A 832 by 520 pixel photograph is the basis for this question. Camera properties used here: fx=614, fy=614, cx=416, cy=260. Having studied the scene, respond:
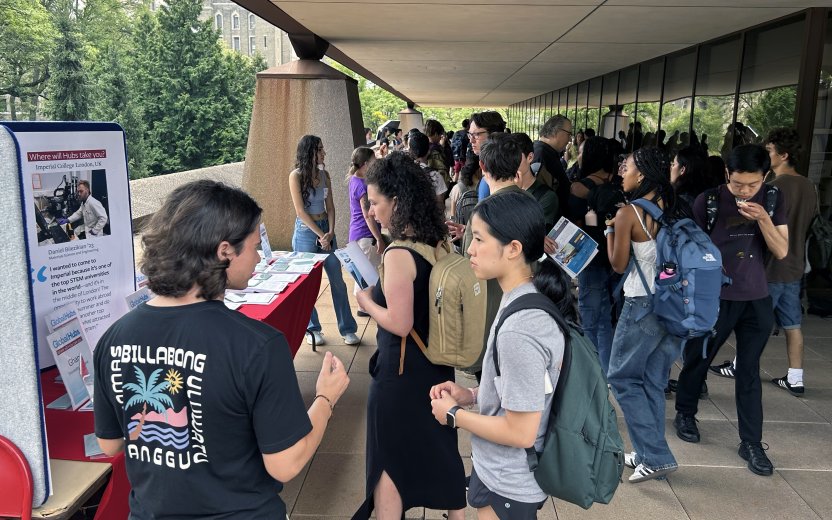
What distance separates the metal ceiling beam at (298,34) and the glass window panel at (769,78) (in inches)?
204

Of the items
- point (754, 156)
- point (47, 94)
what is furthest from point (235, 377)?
point (47, 94)

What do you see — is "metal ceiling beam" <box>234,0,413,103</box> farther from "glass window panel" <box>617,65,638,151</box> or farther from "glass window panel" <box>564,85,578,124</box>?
"glass window panel" <box>564,85,578,124</box>

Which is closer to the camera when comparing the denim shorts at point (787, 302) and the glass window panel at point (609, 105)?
the denim shorts at point (787, 302)

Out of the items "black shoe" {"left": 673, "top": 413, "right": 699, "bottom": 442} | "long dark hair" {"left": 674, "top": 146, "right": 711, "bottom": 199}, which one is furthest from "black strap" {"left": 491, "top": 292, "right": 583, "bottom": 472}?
"black shoe" {"left": 673, "top": 413, "right": 699, "bottom": 442}

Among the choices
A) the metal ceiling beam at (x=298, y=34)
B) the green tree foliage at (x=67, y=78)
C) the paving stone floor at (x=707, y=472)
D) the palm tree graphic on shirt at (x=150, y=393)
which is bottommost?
the paving stone floor at (x=707, y=472)

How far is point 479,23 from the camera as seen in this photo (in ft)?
21.4

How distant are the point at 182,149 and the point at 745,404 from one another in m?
43.3

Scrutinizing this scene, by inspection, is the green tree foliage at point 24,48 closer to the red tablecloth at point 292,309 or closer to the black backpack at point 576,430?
the red tablecloth at point 292,309

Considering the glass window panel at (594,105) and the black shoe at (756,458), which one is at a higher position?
the glass window panel at (594,105)

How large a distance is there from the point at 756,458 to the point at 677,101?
6.53 metres

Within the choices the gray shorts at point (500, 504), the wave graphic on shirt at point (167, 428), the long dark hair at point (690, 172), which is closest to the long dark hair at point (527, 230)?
the gray shorts at point (500, 504)

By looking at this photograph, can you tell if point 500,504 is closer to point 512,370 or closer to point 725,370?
point 512,370

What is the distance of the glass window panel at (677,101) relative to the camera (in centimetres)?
845

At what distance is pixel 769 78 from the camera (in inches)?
263
